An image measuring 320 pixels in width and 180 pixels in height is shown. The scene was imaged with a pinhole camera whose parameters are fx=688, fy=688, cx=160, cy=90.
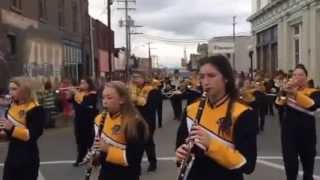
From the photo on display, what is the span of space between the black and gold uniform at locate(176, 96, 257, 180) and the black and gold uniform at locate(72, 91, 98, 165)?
8.33 metres

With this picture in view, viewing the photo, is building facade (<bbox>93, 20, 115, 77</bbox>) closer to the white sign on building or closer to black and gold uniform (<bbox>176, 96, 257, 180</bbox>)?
the white sign on building

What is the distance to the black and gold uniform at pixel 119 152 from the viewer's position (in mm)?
5648

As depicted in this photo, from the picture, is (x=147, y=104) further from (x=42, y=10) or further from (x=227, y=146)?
A: (x=42, y=10)

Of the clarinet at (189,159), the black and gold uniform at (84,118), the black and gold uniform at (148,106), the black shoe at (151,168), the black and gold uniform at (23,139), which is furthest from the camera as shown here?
the black and gold uniform at (84,118)

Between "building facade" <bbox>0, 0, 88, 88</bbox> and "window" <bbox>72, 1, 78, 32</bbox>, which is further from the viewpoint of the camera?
"window" <bbox>72, 1, 78, 32</bbox>

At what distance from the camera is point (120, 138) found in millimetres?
5707

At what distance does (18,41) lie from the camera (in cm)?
2345

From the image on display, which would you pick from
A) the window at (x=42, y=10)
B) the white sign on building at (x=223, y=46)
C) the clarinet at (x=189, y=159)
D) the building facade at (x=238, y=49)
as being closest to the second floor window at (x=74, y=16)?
the window at (x=42, y=10)

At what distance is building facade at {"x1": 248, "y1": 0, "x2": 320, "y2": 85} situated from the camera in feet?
132

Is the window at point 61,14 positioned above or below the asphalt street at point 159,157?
above

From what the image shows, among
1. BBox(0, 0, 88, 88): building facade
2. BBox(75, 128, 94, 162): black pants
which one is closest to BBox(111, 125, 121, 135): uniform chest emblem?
BBox(75, 128, 94, 162): black pants

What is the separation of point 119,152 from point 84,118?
7.24 m

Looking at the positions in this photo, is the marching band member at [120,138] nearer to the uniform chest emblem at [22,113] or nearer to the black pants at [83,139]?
the uniform chest emblem at [22,113]

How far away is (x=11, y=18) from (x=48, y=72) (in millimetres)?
2457
